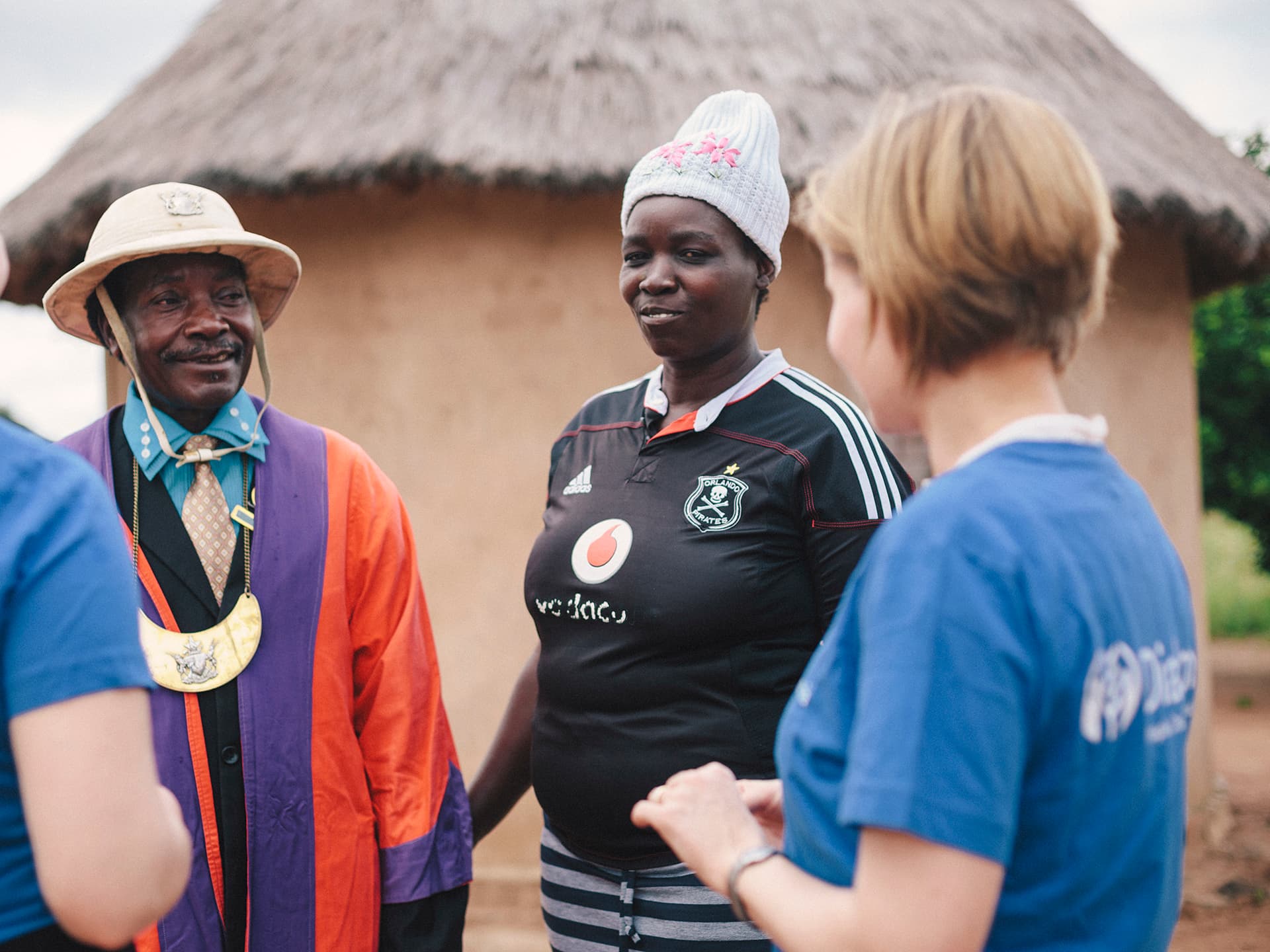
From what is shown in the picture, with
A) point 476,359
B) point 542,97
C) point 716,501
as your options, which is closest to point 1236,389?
point 542,97

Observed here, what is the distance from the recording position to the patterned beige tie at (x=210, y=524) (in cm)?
217

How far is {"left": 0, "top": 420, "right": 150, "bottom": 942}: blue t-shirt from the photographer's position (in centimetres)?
118

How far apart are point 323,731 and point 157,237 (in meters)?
0.98

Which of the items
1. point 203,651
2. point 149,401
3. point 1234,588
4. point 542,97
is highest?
point 542,97

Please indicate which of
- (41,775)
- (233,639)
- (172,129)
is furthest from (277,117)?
(41,775)

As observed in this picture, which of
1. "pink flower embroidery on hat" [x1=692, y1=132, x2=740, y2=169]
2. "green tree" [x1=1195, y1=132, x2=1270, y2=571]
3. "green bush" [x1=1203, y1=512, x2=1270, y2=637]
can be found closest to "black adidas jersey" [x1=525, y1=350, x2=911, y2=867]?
"pink flower embroidery on hat" [x1=692, y1=132, x2=740, y2=169]

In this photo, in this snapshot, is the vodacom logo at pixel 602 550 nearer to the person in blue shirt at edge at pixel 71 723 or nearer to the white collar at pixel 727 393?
the white collar at pixel 727 393

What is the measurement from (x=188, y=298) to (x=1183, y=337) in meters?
5.71

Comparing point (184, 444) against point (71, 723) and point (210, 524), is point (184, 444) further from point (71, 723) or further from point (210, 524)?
point (71, 723)

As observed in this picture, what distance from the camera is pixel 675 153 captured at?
231 cm

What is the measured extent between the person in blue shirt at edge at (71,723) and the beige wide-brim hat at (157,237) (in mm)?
975

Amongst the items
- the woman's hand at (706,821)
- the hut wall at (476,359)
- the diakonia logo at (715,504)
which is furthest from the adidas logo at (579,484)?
the hut wall at (476,359)

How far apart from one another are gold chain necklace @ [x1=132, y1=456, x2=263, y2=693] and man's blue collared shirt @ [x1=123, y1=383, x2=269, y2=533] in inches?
3.4

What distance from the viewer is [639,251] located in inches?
92.2
